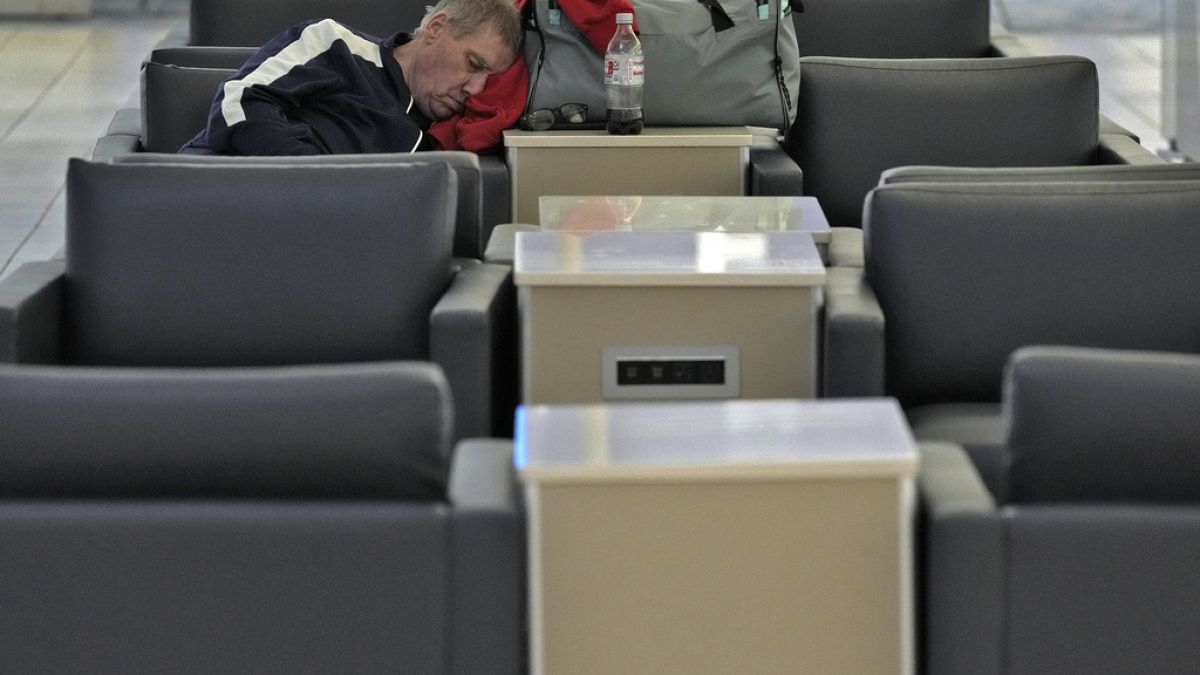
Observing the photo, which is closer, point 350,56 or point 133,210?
point 133,210

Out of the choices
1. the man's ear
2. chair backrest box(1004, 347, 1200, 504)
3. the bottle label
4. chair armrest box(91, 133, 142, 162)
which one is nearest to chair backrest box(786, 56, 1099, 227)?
the bottle label

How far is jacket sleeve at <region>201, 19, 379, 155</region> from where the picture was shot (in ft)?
11.6

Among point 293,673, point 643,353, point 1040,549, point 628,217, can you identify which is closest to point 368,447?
point 293,673

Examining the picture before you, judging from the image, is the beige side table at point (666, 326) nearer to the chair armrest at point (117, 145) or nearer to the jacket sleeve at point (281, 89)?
the jacket sleeve at point (281, 89)

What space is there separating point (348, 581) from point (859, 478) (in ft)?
1.72

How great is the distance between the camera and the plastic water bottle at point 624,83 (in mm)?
3912

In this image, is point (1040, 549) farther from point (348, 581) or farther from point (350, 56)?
point (350, 56)

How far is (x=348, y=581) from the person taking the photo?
1.66 metres

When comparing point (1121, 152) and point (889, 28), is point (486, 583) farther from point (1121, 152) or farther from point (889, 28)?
point (889, 28)

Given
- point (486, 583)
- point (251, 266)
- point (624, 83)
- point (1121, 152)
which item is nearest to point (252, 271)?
point (251, 266)

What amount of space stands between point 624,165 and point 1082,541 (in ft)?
7.63

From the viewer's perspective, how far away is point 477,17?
157 inches

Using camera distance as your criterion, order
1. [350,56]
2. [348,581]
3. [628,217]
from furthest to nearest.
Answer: [350,56], [628,217], [348,581]

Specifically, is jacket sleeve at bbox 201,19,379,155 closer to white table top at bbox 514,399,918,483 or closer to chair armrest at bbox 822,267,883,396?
chair armrest at bbox 822,267,883,396
